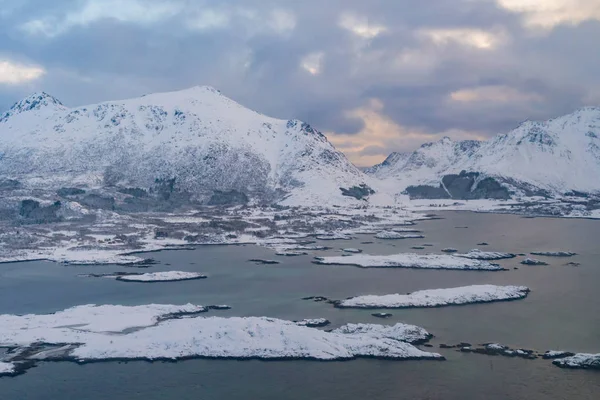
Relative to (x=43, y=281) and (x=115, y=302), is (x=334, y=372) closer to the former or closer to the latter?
(x=115, y=302)

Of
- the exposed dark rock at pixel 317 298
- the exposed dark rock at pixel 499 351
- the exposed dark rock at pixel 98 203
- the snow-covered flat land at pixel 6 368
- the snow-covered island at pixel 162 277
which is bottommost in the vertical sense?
the snow-covered flat land at pixel 6 368

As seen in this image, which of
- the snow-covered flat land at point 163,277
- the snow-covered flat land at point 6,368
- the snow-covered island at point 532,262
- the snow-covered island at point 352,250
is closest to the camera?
the snow-covered flat land at point 6,368

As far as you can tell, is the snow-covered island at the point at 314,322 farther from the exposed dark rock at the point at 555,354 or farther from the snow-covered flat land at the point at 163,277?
the snow-covered flat land at the point at 163,277

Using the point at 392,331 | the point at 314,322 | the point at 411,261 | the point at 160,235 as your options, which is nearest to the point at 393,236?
the point at 411,261

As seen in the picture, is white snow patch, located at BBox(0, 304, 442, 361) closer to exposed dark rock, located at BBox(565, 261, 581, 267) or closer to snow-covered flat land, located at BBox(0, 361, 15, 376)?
snow-covered flat land, located at BBox(0, 361, 15, 376)

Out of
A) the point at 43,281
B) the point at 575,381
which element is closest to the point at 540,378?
the point at 575,381

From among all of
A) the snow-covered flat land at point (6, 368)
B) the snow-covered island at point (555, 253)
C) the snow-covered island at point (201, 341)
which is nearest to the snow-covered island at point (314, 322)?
the snow-covered island at point (201, 341)

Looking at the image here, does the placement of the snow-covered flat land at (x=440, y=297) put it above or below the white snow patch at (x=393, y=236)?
below

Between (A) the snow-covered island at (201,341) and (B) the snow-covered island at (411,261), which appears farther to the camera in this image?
(B) the snow-covered island at (411,261)
